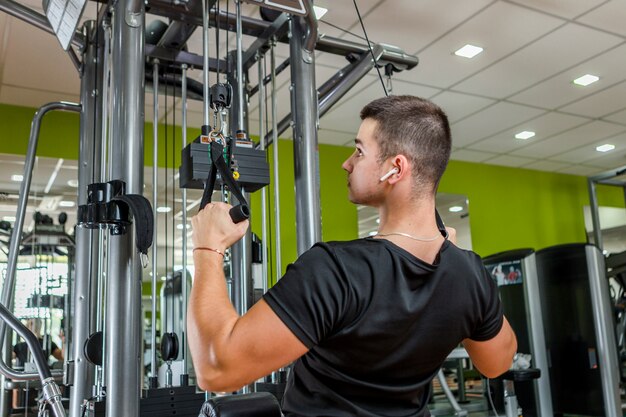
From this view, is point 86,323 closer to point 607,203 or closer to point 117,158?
point 117,158

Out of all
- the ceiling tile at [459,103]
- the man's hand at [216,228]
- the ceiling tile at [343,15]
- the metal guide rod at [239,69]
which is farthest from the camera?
the ceiling tile at [459,103]

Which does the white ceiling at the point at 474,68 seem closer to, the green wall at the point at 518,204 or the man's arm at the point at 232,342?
the green wall at the point at 518,204

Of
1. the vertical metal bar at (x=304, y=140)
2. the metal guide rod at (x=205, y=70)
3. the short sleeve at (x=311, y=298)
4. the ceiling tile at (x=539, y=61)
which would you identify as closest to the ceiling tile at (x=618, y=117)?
the ceiling tile at (x=539, y=61)

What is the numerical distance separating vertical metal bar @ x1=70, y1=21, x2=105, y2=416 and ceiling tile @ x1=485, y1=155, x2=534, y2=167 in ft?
18.8

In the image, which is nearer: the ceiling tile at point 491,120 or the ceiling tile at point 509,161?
the ceiling tile at point 491,120

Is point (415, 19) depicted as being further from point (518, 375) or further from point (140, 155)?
point (140, 155)

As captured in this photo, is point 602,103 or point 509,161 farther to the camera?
point 509,161

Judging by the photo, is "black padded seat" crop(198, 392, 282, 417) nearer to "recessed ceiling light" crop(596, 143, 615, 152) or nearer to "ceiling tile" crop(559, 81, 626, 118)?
"ceiling tile" crop(559, 81, 626, 118)

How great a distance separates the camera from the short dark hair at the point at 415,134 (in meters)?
1.18

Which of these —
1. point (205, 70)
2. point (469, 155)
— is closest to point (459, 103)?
point (469, 155)

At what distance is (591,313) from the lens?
218 inches

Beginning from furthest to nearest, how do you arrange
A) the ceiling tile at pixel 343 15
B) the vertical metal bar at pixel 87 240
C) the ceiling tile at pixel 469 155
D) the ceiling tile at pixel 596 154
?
the ceiling tile at pixel 469 155 < the ceiling tile at pixel 596 154 < the ceiling tile at pixel 343 15 < the vertical metal bar at pixel 87 240

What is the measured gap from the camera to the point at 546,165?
7832 mm

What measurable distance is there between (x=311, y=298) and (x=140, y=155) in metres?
1.02
